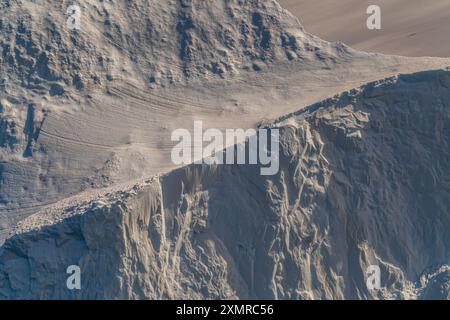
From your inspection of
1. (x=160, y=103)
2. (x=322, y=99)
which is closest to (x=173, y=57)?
(x=160, y=103)

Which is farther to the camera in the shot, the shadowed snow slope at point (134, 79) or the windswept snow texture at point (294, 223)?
the shadowed snow slope at point (134, 79)

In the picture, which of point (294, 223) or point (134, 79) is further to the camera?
point (134, 79)

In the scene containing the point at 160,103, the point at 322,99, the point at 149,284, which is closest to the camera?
the point at 149,284

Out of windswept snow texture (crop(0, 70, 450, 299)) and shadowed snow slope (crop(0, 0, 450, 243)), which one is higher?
shadowed snow slope (crop(0, 0, 450, 243))

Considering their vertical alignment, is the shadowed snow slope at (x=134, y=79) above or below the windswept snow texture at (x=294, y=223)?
above

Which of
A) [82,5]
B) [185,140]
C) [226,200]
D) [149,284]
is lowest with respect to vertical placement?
[149,284]

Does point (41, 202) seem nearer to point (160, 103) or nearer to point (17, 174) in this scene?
point (17, 174)

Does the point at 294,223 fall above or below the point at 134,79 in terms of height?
below

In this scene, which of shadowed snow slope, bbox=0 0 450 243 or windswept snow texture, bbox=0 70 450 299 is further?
shadowed snow slope, bbox=0 0 450 243
